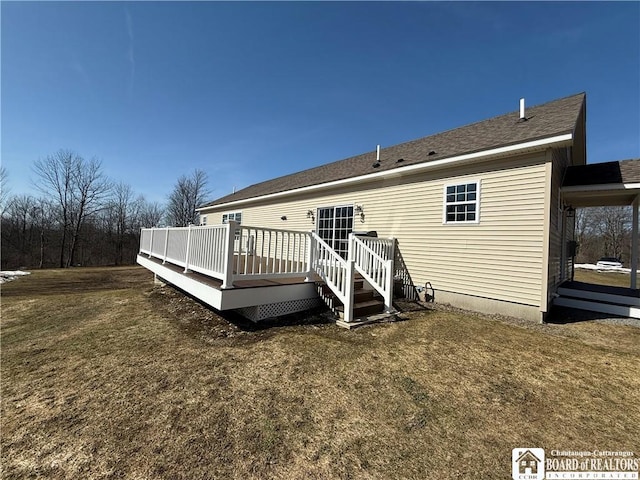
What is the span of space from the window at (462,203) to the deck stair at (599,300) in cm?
366

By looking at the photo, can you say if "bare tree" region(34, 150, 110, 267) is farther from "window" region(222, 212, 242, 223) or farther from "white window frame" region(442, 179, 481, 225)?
"white window frame" region(442, 179, 481, 225)

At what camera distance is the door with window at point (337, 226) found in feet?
29.8

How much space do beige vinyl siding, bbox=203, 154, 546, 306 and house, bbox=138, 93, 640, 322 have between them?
0.02 m

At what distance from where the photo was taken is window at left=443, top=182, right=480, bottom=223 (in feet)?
20.4

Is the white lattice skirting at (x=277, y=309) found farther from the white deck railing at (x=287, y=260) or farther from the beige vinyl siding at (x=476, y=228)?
the beige vinyl siding at (x=476, y=228)

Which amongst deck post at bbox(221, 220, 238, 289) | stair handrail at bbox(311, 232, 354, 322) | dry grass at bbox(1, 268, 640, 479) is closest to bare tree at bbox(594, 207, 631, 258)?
dry grass at bbox(1, 268, 640, 479)

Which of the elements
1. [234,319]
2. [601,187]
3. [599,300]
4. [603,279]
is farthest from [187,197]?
[603,279]

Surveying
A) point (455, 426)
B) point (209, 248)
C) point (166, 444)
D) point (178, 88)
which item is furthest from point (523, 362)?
point (178, 88)

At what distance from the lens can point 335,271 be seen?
5465 mm

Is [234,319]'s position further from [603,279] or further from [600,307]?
[603,279]

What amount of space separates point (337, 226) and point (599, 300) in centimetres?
731

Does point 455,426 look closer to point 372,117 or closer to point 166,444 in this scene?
point 166,444

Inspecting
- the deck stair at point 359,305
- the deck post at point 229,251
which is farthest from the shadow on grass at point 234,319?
the deck post at point 229,251

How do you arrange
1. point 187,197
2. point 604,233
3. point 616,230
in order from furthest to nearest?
1. point 187,197
2. point 604,233
3. point 616,230
